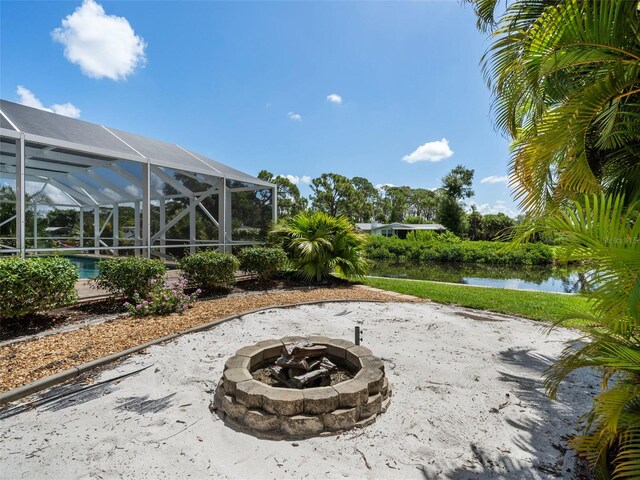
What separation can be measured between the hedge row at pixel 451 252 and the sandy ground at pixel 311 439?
50.0ft

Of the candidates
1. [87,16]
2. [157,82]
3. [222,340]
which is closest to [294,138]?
[157,82]

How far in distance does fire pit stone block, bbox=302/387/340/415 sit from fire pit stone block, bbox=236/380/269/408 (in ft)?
1.06

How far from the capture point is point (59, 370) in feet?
9.68

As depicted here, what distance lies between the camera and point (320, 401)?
2199mm

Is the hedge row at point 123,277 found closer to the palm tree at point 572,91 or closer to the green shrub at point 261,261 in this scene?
the green shrub at point 261,261

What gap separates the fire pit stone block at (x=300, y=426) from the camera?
213 cm

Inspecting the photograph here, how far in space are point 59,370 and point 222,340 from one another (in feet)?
5.38

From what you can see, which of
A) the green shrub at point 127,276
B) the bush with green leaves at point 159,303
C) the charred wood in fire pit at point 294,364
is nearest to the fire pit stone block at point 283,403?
the charred wood in fire pit at point 294,364

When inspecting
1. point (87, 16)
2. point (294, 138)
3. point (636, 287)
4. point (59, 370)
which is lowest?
point (59, 370)

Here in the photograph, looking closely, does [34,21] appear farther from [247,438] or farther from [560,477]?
[560,477]

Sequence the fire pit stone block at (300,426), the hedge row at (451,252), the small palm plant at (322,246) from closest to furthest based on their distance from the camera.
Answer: the fire pit stone block at (300,426) < the small palm plant at (322,246) < the hedge row at (451,252)

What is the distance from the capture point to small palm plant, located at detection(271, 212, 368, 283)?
8.14 m

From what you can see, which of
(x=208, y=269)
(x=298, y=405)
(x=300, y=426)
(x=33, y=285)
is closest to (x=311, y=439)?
(x=300, y=426)

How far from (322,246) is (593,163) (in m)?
6.05
